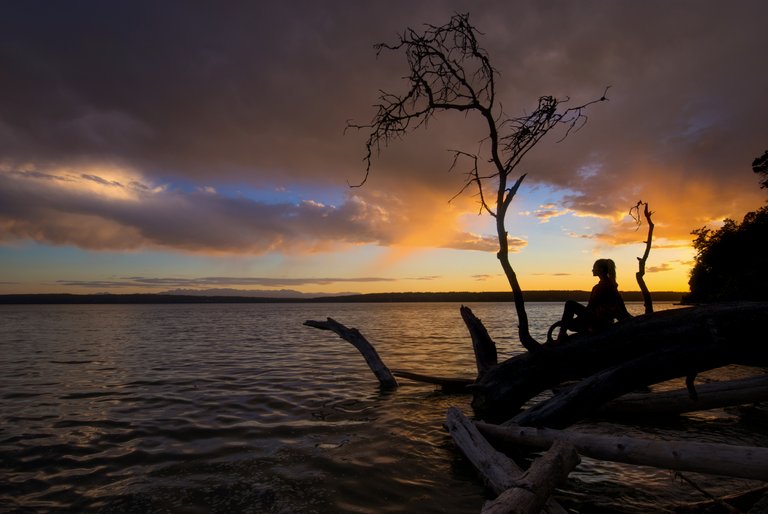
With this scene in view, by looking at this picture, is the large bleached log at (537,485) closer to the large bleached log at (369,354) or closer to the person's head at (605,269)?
the person's head at (605,269)

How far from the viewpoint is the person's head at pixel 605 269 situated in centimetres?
960

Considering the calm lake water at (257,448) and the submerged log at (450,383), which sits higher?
the submerged log at (450,383)

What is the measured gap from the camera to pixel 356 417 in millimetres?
10305

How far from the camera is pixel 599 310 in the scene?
9.15m

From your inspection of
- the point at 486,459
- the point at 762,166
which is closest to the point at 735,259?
the point at 762,166

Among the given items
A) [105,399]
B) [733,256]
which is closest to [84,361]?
[105,399]

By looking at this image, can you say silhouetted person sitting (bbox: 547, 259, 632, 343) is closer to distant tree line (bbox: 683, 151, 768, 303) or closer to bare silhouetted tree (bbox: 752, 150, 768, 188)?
distant tree line (bbox: 683, 151, 768, 303)

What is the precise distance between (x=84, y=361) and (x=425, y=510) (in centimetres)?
1968

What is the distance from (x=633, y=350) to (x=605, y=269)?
7.77 ft

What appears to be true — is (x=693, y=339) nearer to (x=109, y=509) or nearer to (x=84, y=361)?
(x=109, y=509)

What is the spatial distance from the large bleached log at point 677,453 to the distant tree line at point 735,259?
41.2m

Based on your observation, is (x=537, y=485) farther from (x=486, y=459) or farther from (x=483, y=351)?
(x=483, y=351)


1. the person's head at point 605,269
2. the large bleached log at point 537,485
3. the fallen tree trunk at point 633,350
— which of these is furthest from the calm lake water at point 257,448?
the person's head at point 605,269

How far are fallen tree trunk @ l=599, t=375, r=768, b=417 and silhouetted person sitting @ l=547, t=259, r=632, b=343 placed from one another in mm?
2119
